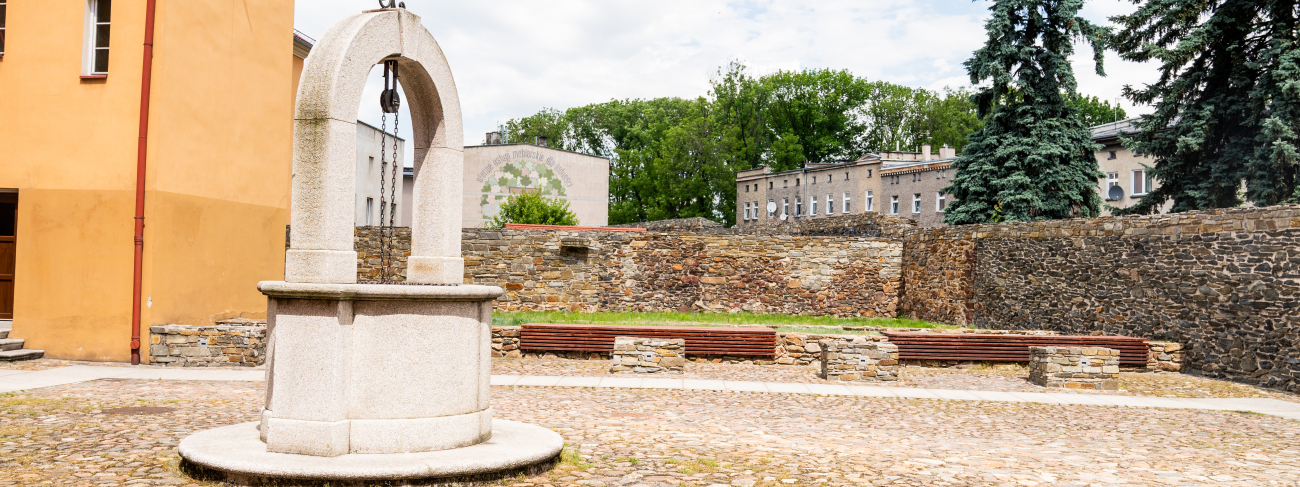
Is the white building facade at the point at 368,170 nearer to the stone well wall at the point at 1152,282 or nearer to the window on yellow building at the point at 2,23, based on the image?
the window on yellow building at the point at 2,23

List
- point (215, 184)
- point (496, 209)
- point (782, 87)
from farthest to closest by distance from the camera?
1. point (782, 87)
2. point (496, 209)
3. point (215, 184)

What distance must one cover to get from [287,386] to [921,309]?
18.8 meters

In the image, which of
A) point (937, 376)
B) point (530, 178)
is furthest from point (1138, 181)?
point (937, 376)

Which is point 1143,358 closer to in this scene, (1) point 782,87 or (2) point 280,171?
(2) point 280,171

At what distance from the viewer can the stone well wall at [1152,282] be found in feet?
44.7

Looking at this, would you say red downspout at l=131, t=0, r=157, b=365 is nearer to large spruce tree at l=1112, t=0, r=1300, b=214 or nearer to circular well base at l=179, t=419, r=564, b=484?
circular well base at l=179, t=419, r=564, b=484

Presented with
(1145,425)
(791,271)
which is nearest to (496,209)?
(791,271)

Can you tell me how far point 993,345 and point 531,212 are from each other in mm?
25108

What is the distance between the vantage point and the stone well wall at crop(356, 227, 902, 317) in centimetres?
2172

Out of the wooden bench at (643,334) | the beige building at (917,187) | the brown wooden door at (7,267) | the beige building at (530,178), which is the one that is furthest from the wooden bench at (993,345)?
the beige building at (917,187)

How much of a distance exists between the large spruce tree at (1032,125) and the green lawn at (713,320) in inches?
267

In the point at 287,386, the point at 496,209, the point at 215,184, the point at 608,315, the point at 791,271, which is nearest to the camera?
the point at 287,386

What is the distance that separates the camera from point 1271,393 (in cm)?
1316

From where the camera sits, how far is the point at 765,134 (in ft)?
186
